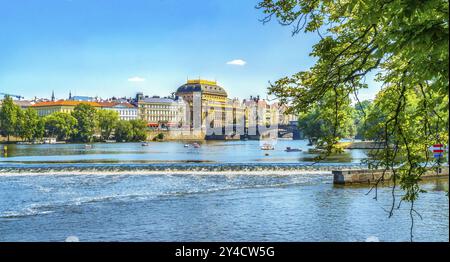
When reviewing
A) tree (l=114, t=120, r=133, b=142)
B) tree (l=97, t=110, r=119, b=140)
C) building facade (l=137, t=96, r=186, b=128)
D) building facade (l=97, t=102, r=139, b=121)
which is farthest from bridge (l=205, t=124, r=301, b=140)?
building facade (l=97, t=102, r=139, b=121)

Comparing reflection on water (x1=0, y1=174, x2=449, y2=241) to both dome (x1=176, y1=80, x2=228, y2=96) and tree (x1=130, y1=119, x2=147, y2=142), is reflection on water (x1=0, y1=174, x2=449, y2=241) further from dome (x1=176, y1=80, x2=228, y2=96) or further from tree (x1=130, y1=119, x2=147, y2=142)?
dome (x1=176, y1=80, x2=228, y2=96)

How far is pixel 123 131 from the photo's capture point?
3890 inches

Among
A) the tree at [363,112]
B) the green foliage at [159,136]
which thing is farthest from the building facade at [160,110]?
the tree at [363,112]

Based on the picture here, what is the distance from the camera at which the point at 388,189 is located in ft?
74.7

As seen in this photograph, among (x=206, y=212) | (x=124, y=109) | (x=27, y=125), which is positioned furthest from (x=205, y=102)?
(x=206, y=212)

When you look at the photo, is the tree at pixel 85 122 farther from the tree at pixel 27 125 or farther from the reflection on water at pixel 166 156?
the reflection on water at pixel 166 156

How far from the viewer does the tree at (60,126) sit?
94.3 m

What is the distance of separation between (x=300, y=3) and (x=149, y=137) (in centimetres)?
9965

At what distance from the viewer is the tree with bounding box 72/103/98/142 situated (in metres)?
97.3

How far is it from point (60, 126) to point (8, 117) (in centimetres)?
936

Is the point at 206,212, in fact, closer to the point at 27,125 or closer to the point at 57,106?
the point at 27,125

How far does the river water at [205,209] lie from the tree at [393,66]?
666cm

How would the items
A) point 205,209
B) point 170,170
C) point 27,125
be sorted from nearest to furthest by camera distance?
point 205,209 → point 170,170 → point 27,125
